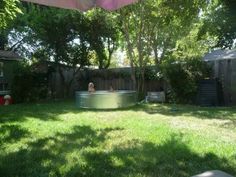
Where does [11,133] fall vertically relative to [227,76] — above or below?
below

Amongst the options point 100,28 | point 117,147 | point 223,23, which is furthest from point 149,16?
point 117,147

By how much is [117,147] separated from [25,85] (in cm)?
1364

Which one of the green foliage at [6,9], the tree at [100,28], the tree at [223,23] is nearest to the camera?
the green foliage at [6,9]

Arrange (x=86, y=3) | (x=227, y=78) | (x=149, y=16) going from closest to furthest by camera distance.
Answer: (x=86, y=3)
(x=227, y=78)
(x=149, y=16)

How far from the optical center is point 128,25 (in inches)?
815

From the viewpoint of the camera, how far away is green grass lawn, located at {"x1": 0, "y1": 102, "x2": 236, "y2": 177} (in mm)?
5773

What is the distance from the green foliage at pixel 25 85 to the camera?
19.9 m

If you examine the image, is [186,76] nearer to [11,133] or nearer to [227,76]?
[227,76]

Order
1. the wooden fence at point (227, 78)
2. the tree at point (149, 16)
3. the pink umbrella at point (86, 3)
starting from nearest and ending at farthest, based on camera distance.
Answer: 1. the pink umbrella at point (86, 3)
2. the wooden fence at point (227, 78)
3. the tree at point (149, 16)

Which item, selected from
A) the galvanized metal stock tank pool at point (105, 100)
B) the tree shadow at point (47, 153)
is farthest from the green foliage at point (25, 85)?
the tree shadow at point (47, 153)

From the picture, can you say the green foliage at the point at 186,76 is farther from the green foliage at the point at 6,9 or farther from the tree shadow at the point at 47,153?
the tree shadow at the point at 47,153

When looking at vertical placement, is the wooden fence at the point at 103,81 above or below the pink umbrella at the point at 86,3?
below

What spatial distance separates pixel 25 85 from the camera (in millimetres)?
20016

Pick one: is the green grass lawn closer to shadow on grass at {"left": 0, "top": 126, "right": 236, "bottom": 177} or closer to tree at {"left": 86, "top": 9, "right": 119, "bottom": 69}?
shadow on grass at {"left": 0, "top": 126, "right": 236, "bottom": 177}
